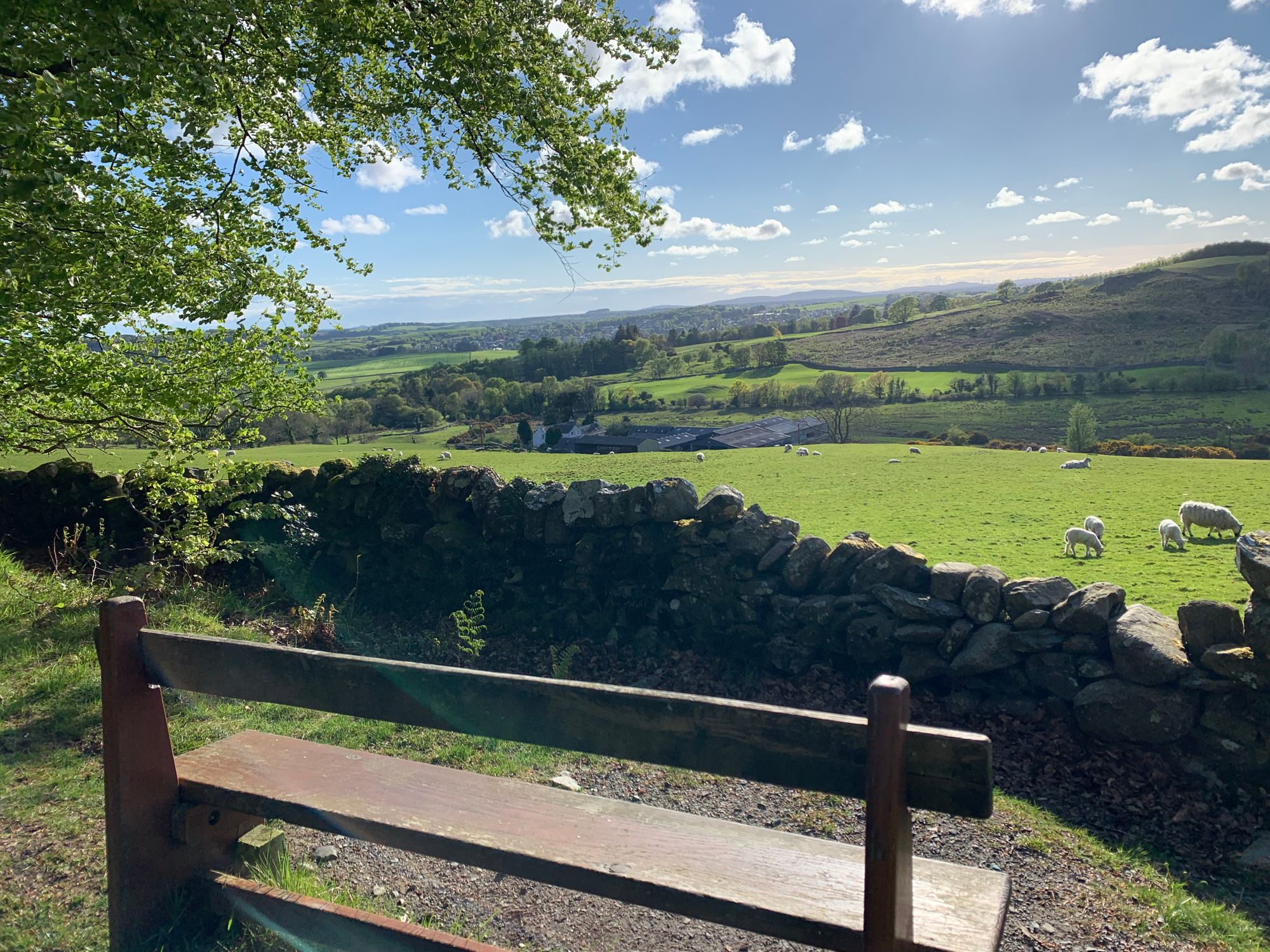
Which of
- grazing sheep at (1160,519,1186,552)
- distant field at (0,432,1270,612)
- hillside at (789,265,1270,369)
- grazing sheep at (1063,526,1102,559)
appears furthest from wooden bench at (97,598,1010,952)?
hillside at (789,265,1270,369)

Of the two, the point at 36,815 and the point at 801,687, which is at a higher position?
the point at 36,815

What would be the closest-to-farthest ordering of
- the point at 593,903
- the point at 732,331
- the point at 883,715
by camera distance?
the point at 883,715, the point at 593,903, the point at 732,331

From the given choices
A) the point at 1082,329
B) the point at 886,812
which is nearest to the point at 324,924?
the point at 886,812

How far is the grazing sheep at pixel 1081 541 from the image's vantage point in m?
10.1

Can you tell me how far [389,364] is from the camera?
347 feet

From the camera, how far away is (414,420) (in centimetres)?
4416

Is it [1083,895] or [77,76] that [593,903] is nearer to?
[1083,895]

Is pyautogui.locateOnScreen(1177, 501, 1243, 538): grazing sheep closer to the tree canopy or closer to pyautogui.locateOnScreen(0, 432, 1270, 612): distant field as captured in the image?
pyautogui.locateOnScreen(0, 432, 1270, 612): distant field

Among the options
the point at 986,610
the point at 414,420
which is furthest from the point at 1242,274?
the point at 986,610

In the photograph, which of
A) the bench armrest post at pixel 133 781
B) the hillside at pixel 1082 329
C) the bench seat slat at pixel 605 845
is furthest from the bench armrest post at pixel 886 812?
the hillside at pixel 1082 329

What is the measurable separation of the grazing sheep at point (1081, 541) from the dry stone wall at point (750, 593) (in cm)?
405

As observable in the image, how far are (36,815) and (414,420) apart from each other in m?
41.0

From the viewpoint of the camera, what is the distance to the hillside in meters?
93.8

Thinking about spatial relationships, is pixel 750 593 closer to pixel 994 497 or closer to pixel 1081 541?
pixel 1081 541
